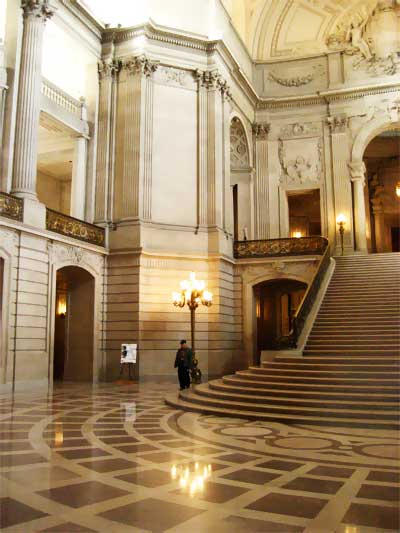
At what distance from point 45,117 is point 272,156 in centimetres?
1043

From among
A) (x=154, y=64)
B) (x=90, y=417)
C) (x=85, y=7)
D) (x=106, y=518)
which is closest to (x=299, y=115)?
(x=154, y=64)

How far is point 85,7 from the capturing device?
1650 centimetres

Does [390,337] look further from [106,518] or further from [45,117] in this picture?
[45,117]

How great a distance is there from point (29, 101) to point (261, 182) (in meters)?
11.3

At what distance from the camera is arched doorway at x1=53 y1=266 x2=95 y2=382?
16359 millimetres

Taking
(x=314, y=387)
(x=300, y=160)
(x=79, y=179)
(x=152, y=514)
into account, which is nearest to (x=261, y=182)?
(x=300, y=160)

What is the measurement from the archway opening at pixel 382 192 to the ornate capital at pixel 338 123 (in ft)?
18.6

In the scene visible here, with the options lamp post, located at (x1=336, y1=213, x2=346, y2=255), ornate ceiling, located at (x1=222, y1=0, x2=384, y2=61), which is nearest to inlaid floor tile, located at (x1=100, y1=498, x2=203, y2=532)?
lamp post, located at (x1=336, y1=213, x2=346, y2=255)

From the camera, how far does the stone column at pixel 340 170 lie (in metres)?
21.7

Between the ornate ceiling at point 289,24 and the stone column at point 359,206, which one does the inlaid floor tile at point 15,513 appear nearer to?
the stone column at point 359,206

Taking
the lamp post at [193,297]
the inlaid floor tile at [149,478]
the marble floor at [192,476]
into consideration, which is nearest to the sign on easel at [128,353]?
the lamp post at [193,297]

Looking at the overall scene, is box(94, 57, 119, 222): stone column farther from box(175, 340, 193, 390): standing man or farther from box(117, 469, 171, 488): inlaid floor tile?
box(117, 469, 171, 488): inlaid floor tile

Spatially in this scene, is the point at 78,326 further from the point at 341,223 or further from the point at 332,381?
the point at 341,223

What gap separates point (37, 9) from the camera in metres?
14.6
